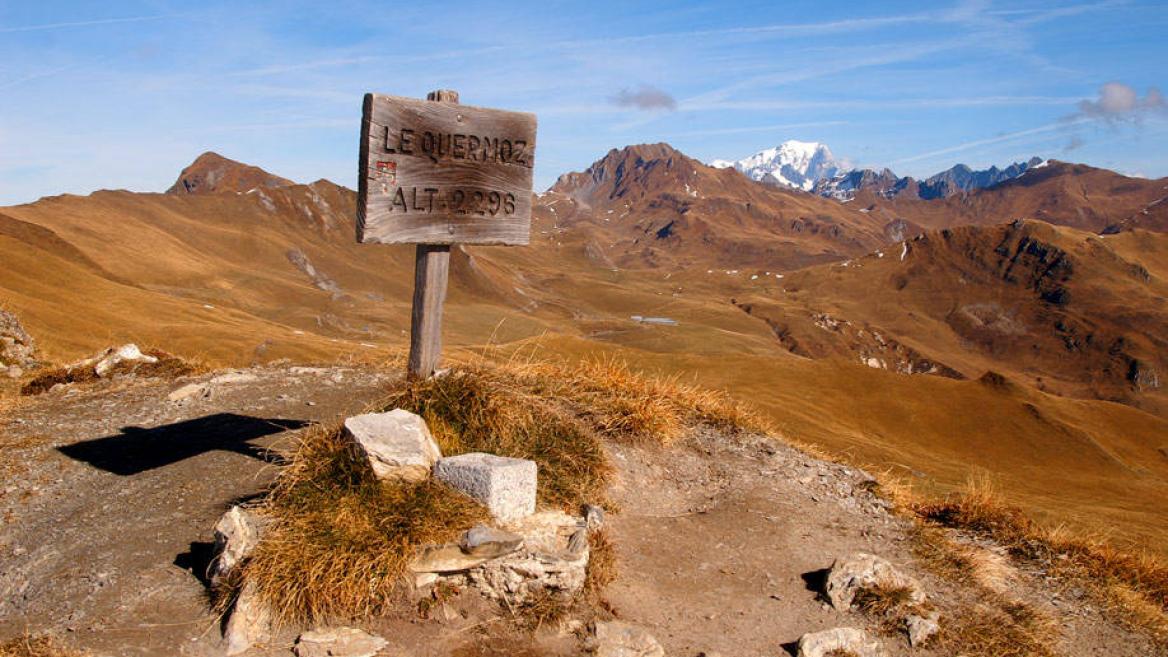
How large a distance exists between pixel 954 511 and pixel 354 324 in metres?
107

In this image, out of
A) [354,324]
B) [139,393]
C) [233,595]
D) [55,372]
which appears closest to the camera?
[233,595]

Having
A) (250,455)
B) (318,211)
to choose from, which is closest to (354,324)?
(318,211)

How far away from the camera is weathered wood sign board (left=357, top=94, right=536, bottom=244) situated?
8.05 meters

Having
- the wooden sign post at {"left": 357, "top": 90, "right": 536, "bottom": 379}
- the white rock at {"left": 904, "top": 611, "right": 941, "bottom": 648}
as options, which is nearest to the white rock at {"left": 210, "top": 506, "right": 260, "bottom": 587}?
the wooden sign post at {"left": 357, "top": 90, "right": 536, "bottom": 379}

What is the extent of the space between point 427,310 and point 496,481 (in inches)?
97.9

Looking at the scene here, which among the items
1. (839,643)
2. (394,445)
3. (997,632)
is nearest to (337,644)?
(394,445)

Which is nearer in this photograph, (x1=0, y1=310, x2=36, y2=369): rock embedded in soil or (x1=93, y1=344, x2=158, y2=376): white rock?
(x1=93, y1=344, x2=158, y2=376): white rock

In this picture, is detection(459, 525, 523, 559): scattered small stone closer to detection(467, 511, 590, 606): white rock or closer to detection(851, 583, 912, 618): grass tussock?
detection(467, 511, 590, 606): white rock

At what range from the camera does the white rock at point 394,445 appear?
7199mm

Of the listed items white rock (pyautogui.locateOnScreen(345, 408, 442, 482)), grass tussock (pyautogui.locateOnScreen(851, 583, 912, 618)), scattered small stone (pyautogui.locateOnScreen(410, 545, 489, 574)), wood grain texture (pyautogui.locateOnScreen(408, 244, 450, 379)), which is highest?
wood grain texture (pyautogui.locateOnScreen(408, 244, 450, 379))

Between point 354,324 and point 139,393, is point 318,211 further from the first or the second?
point 139,393

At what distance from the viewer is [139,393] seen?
13188 mm

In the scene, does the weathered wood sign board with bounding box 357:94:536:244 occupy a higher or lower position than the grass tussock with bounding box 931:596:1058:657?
higher

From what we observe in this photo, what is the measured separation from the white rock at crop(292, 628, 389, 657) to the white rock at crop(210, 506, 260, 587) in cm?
93
